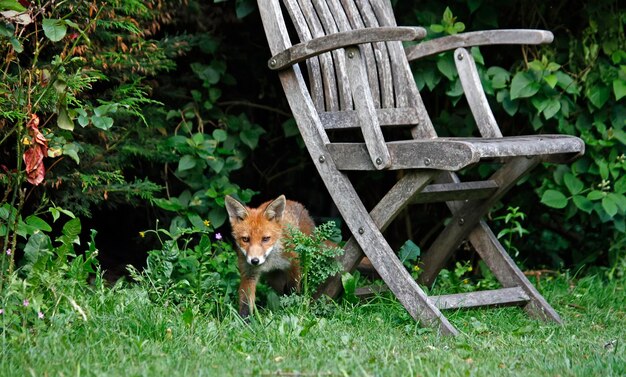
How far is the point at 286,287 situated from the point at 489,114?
4.35 feet

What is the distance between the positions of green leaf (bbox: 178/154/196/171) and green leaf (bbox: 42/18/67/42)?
1584mm

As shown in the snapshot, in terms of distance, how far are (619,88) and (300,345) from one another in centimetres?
273

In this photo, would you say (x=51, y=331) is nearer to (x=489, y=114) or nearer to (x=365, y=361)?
(x=365, y=361)

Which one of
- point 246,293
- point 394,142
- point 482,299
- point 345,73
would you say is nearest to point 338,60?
point 345,73

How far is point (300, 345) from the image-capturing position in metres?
3.45

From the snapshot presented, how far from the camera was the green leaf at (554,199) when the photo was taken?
528cm

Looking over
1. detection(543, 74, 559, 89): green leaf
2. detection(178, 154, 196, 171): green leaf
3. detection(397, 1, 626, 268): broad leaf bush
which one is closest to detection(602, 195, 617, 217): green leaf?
detection(397, 1, 626, 268): broad leaf bush

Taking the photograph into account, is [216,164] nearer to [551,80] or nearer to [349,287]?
[349,287]

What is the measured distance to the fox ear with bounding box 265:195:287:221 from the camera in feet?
14.5

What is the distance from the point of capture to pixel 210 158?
5.15 m

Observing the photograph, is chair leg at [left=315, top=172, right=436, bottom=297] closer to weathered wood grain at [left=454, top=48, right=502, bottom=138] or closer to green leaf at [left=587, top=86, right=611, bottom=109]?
weathered wood grain at [left=454, top=48, right=502, bottom=138]

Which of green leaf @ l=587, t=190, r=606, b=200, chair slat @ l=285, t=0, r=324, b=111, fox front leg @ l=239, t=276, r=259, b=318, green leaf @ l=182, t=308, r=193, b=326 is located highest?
chair slat @ l=285, t=0, r=324, b=111

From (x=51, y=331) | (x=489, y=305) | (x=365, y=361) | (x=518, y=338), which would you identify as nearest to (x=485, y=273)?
(x=489, y=305)

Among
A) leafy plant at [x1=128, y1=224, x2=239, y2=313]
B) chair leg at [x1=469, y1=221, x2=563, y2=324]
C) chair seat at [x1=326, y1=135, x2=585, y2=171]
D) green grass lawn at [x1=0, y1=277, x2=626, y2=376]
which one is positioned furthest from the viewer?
chair leg at [x1=469, y1=221, x2=563, y2=324]
